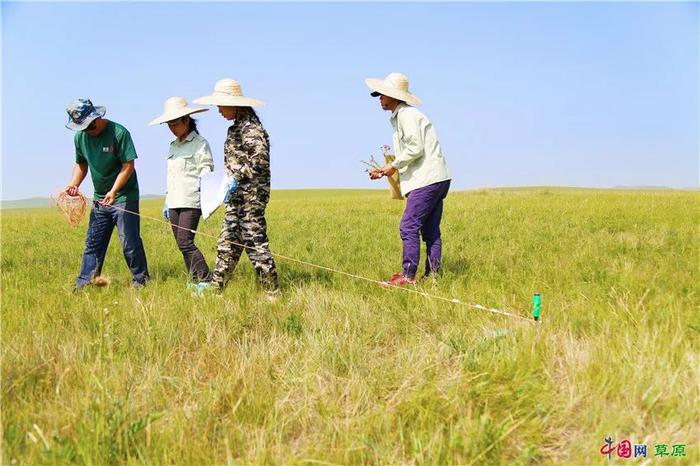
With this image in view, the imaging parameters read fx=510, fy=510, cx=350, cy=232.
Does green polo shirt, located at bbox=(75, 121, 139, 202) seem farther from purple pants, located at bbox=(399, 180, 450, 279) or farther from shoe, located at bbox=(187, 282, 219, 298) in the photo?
purple pants, located at bbox=(399, 180, 450, 279)

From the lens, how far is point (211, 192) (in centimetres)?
482

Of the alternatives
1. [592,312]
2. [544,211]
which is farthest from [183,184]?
[544,211]

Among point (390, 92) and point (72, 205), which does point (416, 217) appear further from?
point (72, 205)

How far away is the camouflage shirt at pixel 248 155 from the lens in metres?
4.67

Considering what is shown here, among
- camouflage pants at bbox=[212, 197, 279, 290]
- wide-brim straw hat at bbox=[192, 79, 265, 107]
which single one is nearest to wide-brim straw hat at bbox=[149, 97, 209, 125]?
wide-brim straw hat at bbox=[192, 79, 265, 107]

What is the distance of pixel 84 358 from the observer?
3.11 meters

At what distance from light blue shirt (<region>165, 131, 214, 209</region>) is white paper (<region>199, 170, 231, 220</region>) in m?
0.47

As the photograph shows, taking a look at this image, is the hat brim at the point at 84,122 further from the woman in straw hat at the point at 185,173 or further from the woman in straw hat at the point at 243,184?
the woman in straw hat at the point at 243,184

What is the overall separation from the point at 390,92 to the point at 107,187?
10.3 feet

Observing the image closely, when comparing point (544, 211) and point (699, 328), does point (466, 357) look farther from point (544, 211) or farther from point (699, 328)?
point (544, 211)

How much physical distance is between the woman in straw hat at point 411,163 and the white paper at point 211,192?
5.00 ft

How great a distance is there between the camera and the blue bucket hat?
497cm

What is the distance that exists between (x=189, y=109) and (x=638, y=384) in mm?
4537

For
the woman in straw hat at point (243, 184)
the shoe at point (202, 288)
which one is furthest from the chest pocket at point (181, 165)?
the shoe at point (202, 288)
